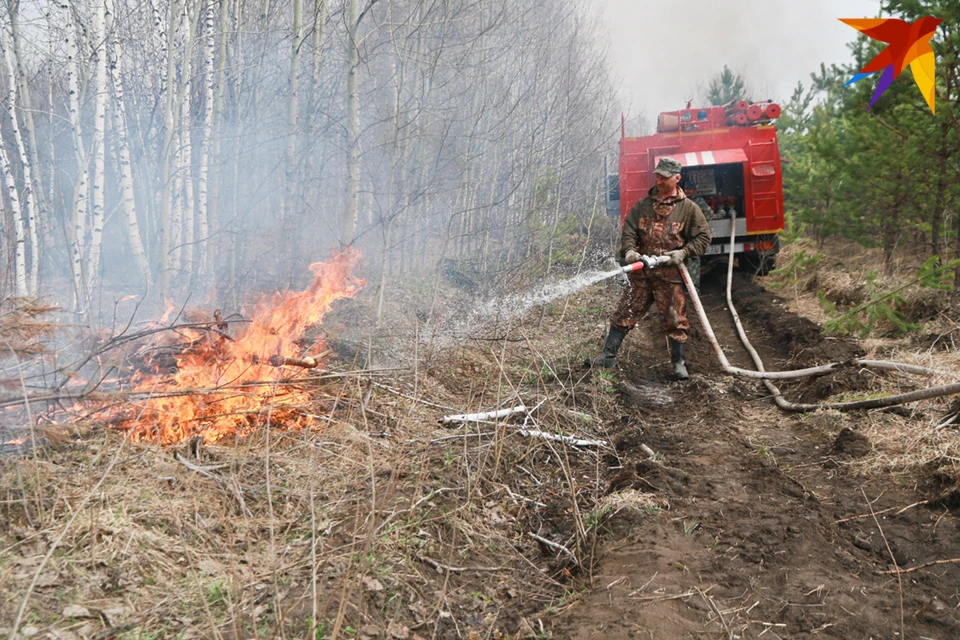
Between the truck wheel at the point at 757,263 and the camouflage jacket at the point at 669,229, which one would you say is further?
the truck wheel at the point at 757,263

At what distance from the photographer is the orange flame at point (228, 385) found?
14.5ft

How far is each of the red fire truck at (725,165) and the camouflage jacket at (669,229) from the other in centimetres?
417

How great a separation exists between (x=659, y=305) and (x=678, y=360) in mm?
643

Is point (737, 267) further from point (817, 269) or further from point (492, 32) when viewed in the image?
point (492, 32)

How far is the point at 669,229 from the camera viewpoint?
716cm

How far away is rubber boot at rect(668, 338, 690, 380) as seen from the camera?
Answer: 722 cm

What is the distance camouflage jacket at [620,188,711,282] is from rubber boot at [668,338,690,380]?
72cm

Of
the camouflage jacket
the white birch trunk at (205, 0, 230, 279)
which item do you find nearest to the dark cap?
the camouflage jacket

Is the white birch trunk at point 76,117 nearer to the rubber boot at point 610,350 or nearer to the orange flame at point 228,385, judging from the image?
the orange flame at point 228,385

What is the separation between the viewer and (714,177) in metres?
11.4

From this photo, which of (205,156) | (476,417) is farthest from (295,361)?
(205,156)

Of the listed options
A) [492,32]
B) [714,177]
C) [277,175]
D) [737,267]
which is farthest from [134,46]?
[737,267]

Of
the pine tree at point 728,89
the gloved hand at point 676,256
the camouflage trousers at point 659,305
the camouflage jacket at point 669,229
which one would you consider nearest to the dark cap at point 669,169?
the camouflage jacket at point 669,229

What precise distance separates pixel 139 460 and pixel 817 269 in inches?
465
